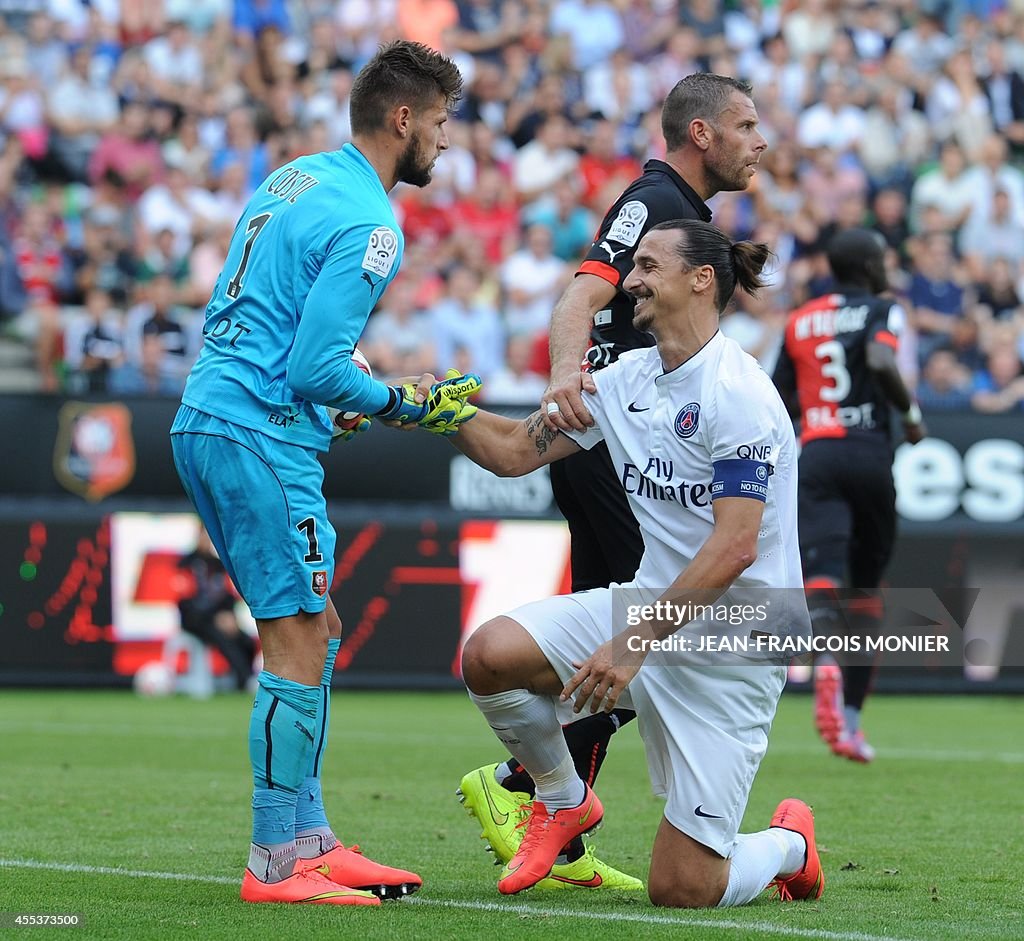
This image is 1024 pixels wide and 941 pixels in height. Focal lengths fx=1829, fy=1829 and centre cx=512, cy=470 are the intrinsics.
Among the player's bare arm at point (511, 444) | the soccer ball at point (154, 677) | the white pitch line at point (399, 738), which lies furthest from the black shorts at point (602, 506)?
the soccer ball at point (154, 677)

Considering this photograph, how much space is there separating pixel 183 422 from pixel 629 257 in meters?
1.63

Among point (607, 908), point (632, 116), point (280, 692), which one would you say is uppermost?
point (632, 116)

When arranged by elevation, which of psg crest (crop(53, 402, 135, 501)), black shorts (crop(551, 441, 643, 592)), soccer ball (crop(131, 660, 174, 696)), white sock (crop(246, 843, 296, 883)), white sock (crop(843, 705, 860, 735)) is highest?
black shorts (crop(551, 441, 643, 592))

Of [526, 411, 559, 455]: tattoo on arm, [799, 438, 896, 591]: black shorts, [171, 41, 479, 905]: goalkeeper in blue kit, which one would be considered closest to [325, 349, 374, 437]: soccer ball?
[171, 41, 479, 905]: goalkeeper in blue kit

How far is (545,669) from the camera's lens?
217 inches

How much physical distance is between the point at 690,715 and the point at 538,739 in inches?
18.8

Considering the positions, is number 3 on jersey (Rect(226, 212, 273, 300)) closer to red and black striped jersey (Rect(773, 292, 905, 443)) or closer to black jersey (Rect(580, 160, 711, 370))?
black jersey (Rect(580, 160, 711, 370))

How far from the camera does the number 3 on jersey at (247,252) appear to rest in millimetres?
5559

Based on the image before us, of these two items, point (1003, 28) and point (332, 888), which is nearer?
point (332, 888)

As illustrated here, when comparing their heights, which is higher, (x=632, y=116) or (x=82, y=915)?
(x=632, y=116)

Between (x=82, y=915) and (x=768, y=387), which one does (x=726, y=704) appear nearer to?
(x=768, y=387)

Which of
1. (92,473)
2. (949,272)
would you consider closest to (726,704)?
(92,473)

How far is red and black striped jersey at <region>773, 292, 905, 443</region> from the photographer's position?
9.95m

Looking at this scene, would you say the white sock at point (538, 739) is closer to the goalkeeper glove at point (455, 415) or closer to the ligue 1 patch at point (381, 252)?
the goalkeeper glove at point (455, 415)
